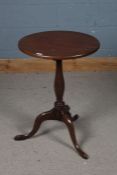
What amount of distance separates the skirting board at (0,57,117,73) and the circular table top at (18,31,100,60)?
92 cm

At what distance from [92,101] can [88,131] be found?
40cm

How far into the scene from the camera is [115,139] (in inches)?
82.3

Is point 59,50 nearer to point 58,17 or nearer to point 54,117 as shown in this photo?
point 54,117

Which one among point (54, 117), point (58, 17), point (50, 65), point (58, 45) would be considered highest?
point (58, 45)

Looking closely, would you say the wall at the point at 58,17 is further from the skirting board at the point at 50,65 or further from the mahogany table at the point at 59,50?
the mahogany table at the point at 59,50

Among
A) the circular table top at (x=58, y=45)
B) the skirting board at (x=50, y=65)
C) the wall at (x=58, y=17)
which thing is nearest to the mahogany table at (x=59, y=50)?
the circular table top at (x=58, y=45)

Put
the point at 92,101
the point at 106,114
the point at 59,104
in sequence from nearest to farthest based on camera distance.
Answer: the point at 59,104 < the point at 106,114 < the point at 92,101

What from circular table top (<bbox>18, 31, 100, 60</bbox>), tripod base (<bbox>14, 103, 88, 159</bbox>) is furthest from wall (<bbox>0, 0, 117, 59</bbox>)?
tripod base (<bbox>14, 103, 88, 159</bbox>)

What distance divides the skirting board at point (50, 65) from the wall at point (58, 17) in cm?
15

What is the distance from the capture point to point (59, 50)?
1769mm

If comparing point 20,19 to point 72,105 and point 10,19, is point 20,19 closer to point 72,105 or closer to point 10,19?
point 10,19

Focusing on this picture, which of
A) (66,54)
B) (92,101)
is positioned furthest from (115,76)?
(66,54)

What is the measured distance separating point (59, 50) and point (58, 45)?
0.08 meters

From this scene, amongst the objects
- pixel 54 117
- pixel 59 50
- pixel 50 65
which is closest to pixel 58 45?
pixel 59 50
